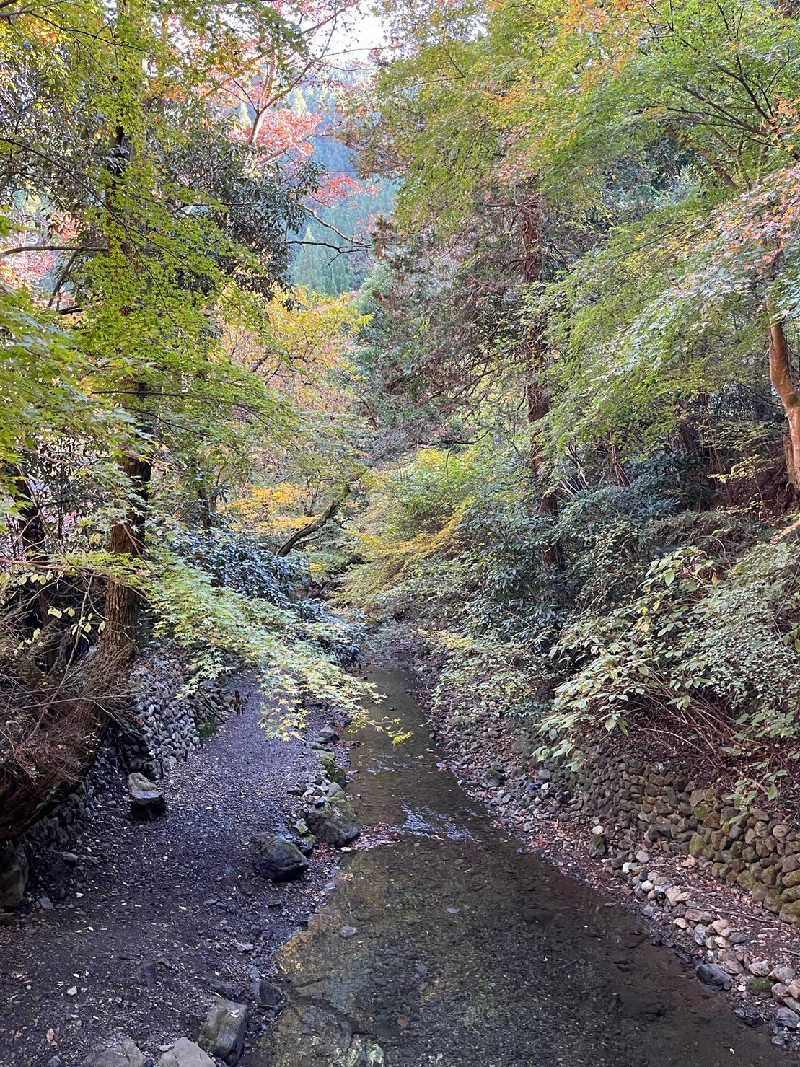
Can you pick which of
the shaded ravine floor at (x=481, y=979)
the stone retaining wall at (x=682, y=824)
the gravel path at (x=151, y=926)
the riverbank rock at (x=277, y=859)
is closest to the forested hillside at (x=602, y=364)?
the stone retaining wall at (x=682, y=824)

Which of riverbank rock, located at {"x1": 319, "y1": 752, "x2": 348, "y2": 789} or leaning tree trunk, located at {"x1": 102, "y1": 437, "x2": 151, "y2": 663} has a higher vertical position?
leaning tree trunk, located at {"x1": 102, "y1": 437, "x2": 151, "y2": 663}

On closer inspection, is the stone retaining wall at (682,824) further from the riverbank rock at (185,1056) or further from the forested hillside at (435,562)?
the riverbank rock at (185,1056)

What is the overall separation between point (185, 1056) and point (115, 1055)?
0.37 metres

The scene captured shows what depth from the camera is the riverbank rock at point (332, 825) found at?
638 cm

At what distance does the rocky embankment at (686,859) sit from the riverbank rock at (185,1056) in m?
3.44

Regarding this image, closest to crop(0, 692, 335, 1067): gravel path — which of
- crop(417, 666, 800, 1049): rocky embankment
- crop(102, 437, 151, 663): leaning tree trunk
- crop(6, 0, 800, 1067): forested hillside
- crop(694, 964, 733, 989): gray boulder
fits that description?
crop(6, 0, 800, 1067): forested hillside

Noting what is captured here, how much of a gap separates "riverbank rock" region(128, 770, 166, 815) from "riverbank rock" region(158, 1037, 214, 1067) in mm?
2708

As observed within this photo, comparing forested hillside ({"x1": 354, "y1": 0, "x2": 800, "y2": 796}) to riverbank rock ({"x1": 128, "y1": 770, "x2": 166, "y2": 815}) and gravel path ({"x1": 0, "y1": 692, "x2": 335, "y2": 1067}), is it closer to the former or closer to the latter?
gravel path ({"x1": 0, "y1": 692, "x2": 335, "y2": 1067})

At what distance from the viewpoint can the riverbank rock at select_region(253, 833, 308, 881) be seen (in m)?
5.49

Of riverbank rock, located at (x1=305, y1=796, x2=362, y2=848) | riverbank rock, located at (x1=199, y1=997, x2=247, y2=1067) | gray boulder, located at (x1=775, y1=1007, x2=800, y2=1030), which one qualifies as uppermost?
riverbank rock, located at (x1=199, y1=997, x2=247, y2=1067)

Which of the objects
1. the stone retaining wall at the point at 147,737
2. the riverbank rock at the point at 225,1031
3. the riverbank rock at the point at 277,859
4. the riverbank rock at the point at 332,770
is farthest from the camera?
the riverbank rock at the point at 332,770

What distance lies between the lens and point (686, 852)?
17.9 feet

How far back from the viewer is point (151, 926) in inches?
169

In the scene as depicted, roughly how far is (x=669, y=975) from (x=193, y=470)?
17.6 ft
